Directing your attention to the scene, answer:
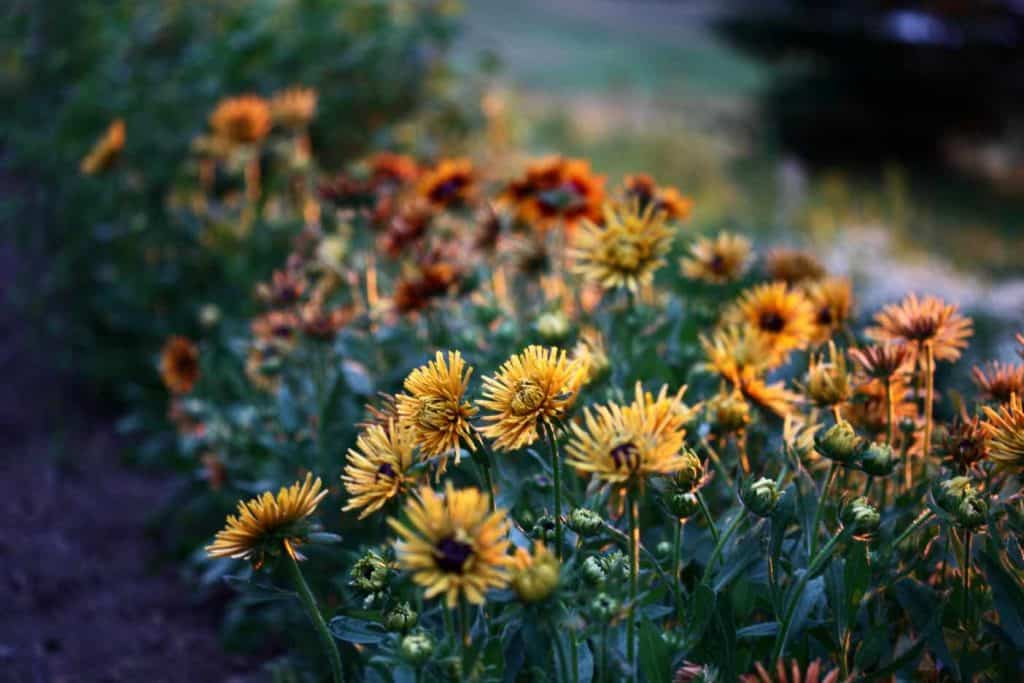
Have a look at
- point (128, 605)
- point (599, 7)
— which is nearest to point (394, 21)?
point (128, 605)

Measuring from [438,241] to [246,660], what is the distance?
3.26 feet

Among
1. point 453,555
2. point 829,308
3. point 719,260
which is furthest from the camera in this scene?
point 719,260

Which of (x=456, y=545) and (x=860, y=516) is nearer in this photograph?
(x=456, y=545)

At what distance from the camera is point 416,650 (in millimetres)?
1010

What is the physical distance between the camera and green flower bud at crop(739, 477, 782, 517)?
114 cm

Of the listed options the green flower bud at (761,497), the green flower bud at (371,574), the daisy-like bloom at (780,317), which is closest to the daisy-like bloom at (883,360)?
the daisy-like bloom at (780,317)

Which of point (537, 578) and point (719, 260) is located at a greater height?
point (719, 260)

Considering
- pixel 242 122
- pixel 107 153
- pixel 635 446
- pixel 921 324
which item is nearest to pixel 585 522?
pixel 635 446

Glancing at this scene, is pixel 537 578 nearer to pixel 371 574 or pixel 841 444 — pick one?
pixel 371 574

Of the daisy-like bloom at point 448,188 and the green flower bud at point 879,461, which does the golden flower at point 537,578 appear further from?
the daisy-like bloom at point 448,188

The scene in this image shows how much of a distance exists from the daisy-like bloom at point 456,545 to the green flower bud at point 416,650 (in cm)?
11

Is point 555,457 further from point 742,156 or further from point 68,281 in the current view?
point 742,156

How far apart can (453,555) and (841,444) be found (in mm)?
502

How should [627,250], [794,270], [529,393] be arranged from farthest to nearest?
[794,270] < [627,250] < [529,393]
